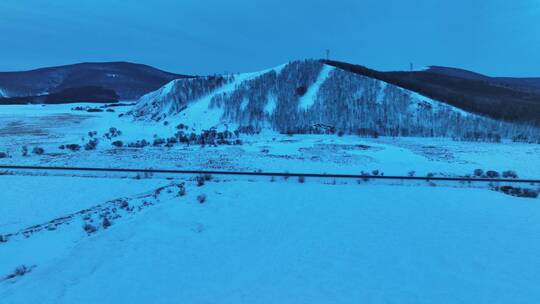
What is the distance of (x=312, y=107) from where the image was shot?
41625 millimetres

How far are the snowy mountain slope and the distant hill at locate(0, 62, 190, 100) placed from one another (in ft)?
237

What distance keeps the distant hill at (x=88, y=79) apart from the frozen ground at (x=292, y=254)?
11055 cm

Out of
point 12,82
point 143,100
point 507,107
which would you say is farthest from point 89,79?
point 507,107

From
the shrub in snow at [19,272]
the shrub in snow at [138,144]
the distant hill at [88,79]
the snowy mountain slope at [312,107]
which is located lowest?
the shrub in snow at [19,272]

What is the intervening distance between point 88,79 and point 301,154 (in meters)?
130

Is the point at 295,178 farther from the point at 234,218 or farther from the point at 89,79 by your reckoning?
the point at 89,79

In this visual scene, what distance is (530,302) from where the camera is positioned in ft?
22.5

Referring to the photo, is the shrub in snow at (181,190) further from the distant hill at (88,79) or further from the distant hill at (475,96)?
the distant hill at (88,79)

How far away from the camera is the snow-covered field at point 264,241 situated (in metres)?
7.23

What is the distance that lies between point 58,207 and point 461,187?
54.7ft

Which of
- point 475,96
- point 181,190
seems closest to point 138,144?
point 181,190

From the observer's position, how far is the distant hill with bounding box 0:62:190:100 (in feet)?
392

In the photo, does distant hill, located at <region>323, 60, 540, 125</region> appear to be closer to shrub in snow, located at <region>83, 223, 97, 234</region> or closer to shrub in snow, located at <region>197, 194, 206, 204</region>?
shrub in snow, located at <region>197, 194, 206, 204</region>

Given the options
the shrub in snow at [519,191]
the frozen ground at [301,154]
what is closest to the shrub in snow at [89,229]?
the frozen ground at [301,154]
